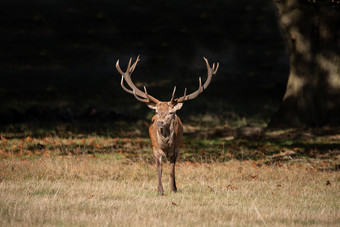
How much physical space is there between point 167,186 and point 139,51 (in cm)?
3291

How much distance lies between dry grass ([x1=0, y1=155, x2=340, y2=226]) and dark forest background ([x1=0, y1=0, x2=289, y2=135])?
16.2 meters

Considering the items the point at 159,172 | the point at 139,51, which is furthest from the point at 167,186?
the point at 139,51

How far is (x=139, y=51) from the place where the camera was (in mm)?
43000

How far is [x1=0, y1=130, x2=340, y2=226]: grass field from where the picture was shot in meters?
7.74

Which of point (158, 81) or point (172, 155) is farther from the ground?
point (172, 155)

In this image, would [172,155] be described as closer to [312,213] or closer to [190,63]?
[312,213]

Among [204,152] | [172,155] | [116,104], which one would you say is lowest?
[116,104]

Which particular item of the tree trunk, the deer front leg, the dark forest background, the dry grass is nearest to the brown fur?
the deer front leg

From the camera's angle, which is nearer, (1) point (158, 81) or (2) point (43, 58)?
(1) point (158, 81)

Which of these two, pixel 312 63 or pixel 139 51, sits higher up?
pixel 312 63

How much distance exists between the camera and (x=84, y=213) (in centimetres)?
778

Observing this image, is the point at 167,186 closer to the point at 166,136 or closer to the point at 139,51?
the point at 166,136

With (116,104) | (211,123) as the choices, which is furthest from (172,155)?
(116,104)

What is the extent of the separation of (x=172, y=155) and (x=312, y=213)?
9.88 feet
